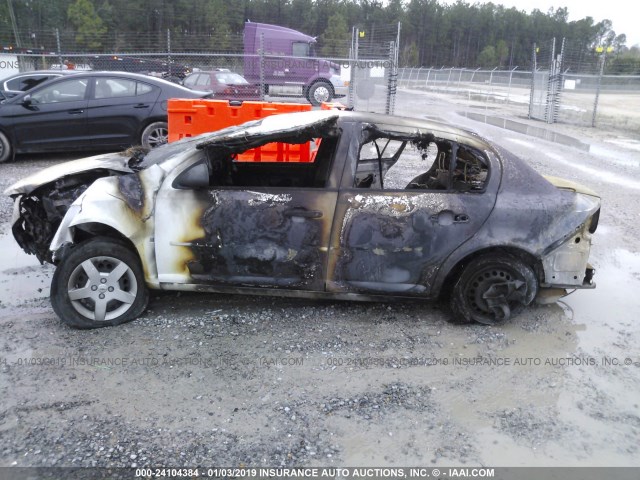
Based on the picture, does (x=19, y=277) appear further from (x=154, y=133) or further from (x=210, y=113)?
(x=154, y=133)

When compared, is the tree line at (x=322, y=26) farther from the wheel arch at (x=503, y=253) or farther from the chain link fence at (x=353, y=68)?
the wheel arch at (x=503, y=253)

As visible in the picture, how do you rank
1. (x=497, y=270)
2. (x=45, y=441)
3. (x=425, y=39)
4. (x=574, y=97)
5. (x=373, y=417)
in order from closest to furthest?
(x=45, y=441), (x=373, y=417), (x=497, y=270), (x=574, y=97), (x=425, y=39)

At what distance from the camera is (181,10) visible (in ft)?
125

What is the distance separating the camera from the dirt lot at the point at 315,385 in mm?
2928

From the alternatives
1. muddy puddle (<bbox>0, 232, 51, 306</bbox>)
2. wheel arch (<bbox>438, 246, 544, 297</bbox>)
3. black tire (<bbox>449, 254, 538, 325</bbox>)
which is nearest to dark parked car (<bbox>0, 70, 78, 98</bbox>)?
muddy puddle (<bbox>0, 232, 51, 306</bbox>)

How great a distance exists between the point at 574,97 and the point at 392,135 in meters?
20.1

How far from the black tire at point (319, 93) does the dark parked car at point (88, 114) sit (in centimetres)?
1006

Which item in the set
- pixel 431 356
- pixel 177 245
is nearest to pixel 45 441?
pixel 177 245

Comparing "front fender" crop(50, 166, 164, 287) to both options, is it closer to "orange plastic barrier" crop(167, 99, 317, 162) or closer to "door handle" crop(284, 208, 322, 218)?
"door handle" crop(284, 208, 322, 218)

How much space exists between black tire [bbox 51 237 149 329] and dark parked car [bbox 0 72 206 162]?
5694mm

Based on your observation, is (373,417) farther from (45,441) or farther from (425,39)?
(425,39)

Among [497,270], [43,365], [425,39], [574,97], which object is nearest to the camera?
[43,365]

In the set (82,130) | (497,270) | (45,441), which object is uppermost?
(82,130)

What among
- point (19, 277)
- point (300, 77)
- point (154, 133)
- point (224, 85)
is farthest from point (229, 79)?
point (19, 277)
